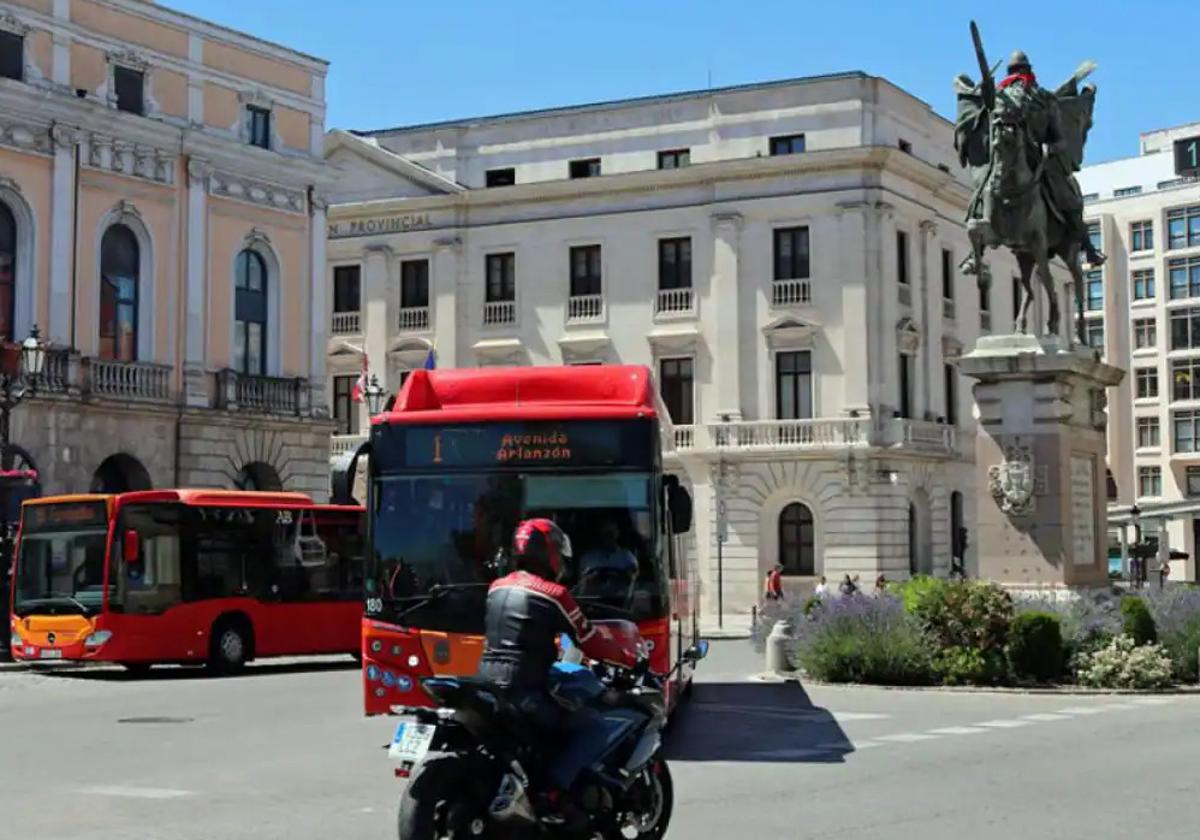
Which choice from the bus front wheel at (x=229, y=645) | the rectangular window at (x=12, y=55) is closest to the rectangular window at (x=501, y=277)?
the rectangular window at (x=12, y=55)

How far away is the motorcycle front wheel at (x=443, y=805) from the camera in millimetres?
8367

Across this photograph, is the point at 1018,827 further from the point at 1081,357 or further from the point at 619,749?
the point at 1081,357

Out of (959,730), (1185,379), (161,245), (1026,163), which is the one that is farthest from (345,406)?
(1185,379)

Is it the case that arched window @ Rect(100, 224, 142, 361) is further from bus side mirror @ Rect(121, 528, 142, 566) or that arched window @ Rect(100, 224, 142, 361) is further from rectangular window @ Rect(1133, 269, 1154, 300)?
rectangular window @ Rect(1133, 269, 1154, 300)

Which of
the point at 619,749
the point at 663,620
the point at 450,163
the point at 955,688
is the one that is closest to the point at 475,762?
the point at 619,749

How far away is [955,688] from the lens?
66.5 feet

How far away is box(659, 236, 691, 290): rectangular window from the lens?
53.9m

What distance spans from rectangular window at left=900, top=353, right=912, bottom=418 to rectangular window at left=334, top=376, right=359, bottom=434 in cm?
1774

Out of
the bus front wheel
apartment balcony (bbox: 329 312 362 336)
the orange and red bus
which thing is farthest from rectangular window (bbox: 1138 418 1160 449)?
the orange and red bus

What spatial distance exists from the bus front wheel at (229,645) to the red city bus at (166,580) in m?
0.02

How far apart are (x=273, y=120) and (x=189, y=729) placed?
88.0 ft

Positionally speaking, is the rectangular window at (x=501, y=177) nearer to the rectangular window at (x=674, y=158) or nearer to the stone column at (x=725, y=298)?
the rectangular window at (x=674, y=158)

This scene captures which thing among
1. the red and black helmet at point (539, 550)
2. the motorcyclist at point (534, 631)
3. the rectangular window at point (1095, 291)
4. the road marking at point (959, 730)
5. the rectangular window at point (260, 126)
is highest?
the rectangular window at point (1095, 291)

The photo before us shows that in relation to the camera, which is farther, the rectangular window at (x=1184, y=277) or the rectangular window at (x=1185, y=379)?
the rectangular window at (x=1184, y=277)
